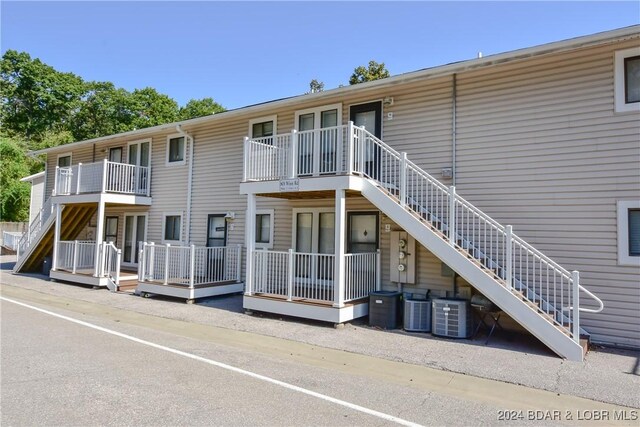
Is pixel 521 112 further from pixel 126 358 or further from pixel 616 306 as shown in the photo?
pixel 126 358

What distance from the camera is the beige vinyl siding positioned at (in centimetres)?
682

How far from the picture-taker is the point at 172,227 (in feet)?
46.2

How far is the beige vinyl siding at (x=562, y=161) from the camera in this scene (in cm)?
682

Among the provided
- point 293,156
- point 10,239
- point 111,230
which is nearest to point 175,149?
point 111,230

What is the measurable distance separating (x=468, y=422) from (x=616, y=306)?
4643 millimetres

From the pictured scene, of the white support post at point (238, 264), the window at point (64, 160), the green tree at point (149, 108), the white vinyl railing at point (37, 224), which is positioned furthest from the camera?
the green tree at point (149, 108)

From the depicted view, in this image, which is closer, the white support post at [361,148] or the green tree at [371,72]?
the white support post at [361,148]

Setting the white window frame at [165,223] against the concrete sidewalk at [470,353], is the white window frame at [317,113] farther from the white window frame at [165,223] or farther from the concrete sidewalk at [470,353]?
Result: the white window frame at [165,223]

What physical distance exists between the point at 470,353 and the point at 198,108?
45.9 m

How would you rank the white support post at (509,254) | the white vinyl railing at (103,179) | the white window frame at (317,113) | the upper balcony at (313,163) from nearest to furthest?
the white support post at (509,254), the upper balcony at (313,163), the white window frame at (317,113), the white vinyl railing at (103,179)

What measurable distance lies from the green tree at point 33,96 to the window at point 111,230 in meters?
36.1

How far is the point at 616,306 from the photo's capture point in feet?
22.1

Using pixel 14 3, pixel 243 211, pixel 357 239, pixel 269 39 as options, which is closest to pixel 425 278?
pixel 357 239

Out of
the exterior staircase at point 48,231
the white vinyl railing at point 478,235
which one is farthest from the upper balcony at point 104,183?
the white vinyl railing at point 478,235
